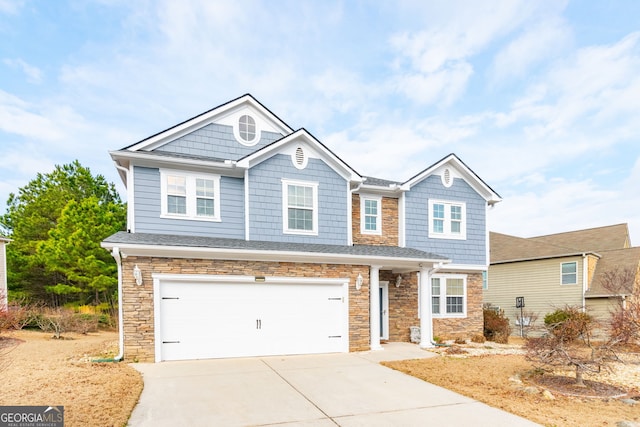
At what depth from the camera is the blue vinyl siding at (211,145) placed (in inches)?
470

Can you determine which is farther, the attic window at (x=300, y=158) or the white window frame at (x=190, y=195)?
the attic window at (x=300, y=158)

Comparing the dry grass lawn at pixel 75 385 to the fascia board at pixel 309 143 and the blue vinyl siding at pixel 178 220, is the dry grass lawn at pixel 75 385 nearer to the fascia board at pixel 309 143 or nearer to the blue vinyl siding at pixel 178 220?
the blue vinyl siding at pixel 178 220

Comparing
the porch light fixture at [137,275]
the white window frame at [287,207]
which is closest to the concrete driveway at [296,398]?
the porch light fixture at [137,275]

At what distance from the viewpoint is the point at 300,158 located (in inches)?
474

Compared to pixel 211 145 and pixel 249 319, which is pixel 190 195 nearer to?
pixel 211 145

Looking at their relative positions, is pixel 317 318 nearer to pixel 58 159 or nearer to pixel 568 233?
pixel 568 233

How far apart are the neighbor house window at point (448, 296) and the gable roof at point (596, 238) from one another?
1289cm

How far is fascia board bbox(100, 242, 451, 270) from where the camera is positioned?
9086 mm

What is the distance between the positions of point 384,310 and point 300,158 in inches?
248

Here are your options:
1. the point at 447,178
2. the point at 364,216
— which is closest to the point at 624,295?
the point at 447,178

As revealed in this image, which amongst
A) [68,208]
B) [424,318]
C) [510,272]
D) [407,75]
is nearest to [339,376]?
[424,318]

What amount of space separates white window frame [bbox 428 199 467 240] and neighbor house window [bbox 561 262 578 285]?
9.86m

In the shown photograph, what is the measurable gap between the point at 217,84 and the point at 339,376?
13.9 metres

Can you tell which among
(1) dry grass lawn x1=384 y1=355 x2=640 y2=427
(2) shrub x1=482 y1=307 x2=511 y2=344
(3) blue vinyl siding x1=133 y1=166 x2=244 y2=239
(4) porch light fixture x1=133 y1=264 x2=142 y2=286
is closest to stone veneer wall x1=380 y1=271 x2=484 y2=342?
(2) shrub x1=482 y1=307 x2=511 y2=344
